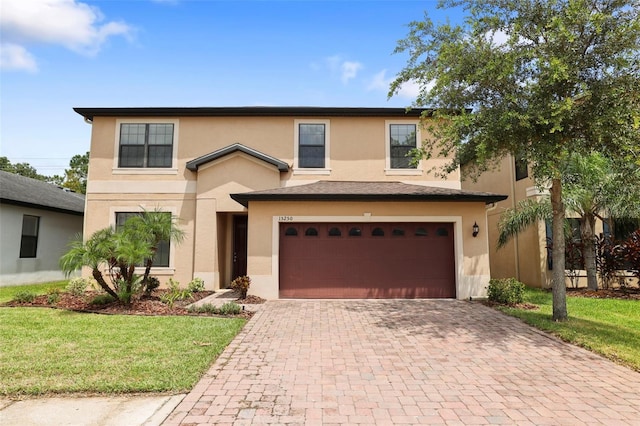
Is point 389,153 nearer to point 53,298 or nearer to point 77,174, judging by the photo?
point 53,298

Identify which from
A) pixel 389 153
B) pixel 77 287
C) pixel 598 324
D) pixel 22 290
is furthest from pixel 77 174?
pixel 598 324

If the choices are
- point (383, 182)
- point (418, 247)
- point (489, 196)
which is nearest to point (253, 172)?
point (383, 182)

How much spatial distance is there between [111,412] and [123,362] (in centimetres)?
163

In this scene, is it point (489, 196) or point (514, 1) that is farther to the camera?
point (489, 196)

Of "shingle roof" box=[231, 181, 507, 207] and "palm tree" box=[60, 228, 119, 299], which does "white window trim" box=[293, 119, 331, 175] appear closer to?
"shingle roof" box=[231, 181, 507, 207]

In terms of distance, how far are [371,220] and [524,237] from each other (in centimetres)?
771

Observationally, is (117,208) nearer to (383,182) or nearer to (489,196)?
(383,182)

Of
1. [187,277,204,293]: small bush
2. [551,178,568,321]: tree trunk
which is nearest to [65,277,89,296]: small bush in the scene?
[187,277,204,293]: small bush

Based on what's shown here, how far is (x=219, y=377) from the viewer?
4.96 metres

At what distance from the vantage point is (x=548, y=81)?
7180mm

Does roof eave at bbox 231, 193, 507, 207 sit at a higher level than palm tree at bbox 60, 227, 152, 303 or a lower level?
higher

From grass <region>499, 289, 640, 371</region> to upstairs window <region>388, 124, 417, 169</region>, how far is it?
6.40 meters

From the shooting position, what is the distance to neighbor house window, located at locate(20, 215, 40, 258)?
48.9 feet

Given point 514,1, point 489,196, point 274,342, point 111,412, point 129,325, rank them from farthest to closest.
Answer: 1. point 489,196
2. point 514,1
3. point 129,325
4. point 274,342
5. point 111,412
